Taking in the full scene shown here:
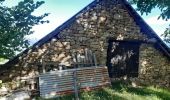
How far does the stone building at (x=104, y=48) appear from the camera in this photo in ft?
52.3

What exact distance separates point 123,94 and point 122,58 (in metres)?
4.01

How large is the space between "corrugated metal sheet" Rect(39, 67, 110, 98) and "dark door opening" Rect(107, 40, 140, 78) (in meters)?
1.18

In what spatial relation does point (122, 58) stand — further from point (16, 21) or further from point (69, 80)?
point (16, 21)

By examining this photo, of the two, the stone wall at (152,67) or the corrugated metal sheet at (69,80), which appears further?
the stone wall at (152,67)

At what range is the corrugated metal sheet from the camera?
15875mm

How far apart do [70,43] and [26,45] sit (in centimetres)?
313

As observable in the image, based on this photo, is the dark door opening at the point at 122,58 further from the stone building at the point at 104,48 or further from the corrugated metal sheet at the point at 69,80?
the corrugated metal sheet at the point at 69,80

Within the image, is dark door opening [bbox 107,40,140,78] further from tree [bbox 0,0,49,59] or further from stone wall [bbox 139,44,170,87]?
tree [bbox 0,0,49,59]

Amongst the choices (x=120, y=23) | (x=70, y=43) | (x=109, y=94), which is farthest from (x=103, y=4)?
(x=109, y=94)

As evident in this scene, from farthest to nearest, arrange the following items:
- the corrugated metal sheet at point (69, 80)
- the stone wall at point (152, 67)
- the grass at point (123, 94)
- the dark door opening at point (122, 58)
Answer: the stone wall at point (152, 67), the dark door opening at point (122, 58), the corrugated metal sheet at point (69, 80), the grass at point (123, 94)

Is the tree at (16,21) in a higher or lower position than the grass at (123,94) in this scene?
higher

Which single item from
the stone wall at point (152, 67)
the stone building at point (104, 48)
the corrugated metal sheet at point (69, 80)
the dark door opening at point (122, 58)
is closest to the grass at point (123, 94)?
the corrugated metal sheet at point (69, 80)

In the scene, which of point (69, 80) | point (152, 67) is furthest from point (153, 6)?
point (69, 80)

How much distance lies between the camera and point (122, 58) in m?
19.2
